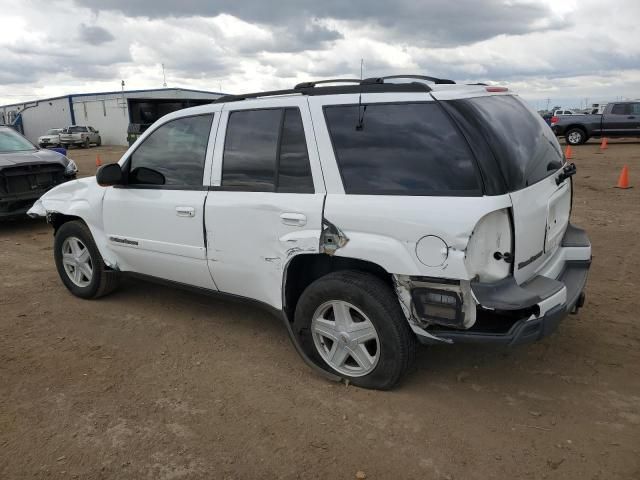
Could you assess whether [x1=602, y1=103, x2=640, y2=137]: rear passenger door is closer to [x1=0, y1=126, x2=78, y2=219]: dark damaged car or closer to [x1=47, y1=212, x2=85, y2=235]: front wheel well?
[x1=0, y1=126, x2=78, y2=219]: dark damaged car

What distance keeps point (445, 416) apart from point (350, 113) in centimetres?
188

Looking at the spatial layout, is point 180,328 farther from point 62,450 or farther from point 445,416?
point 445,416

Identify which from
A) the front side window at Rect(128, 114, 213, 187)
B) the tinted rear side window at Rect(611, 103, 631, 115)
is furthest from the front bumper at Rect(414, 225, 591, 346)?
the tinted rear side window at Rect(611, 103, 631, 115)

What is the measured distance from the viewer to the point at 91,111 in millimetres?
44625

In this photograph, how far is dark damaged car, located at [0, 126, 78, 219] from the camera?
8125mm

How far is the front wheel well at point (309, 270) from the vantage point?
3.21 meters

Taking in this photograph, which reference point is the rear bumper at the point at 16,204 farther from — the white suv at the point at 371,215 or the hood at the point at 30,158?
Result: the white suv at the point at 371,215

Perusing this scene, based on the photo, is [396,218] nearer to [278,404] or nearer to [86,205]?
[278,404]

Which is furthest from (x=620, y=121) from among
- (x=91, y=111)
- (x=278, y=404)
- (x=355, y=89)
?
(x=91, y=111)

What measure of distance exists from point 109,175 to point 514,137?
3.04m

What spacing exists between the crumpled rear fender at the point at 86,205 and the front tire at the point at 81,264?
117 millimetres

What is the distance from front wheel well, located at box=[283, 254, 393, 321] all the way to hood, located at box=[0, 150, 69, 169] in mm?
6615

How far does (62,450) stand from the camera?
285 centimetres

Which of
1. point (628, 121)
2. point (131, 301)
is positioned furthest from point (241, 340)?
point (628, 121)
